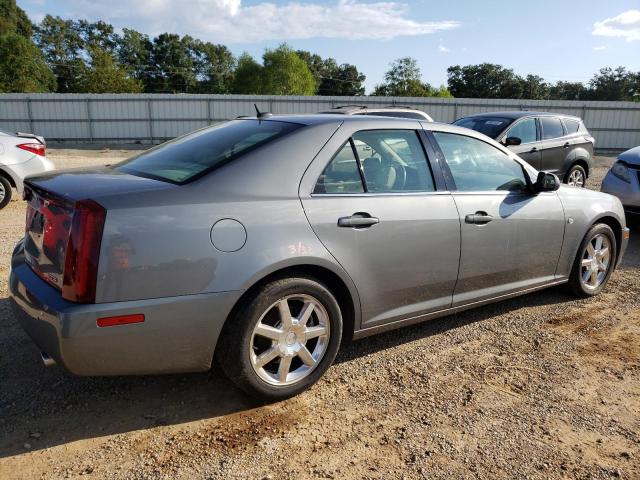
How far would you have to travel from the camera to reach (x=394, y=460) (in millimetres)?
2514

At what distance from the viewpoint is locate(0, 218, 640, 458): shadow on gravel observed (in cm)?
269

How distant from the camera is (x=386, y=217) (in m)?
3.20

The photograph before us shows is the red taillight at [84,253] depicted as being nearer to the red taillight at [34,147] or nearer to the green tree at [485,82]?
the red taillight at [34,147]

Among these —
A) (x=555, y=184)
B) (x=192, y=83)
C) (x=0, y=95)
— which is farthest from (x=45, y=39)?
(x=555, y=184)

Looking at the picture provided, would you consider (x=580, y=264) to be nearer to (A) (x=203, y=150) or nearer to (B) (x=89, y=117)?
(A) (x=203, y=150)

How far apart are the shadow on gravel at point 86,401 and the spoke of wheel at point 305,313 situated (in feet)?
1.78

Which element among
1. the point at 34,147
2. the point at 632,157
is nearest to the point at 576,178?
the point at 632,157

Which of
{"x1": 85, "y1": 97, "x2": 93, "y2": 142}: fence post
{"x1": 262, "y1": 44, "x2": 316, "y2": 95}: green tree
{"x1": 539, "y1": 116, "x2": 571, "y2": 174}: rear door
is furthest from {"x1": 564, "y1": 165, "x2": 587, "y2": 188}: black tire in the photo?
{"x1": 262, "y1": 44, "x2": 316, "y2": 95}: green tree

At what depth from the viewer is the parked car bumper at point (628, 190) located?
707cm

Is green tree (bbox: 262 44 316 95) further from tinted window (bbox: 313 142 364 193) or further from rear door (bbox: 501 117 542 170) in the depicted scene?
tinted window (bbox: 313 142 364 193)

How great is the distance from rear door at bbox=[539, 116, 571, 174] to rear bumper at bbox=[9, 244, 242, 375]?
8.94 metres

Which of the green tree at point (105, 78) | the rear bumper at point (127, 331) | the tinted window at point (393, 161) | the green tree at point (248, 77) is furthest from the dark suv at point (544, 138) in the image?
the green tree at point (248, 77)

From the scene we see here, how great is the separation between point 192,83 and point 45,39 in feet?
84.3

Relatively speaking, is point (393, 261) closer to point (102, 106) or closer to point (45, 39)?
point (102, 106)
